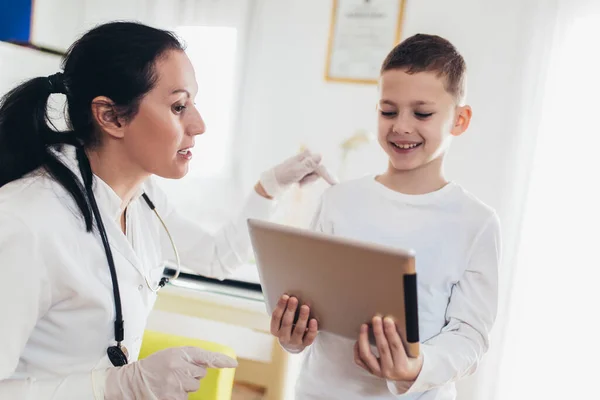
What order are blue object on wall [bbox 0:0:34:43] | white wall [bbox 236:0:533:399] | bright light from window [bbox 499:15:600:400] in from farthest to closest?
blue object on wall [bbox 0:0:34:43]
white wall [bbox 236:0:533:399]
bright light from window [bbox 499:15:600:400]

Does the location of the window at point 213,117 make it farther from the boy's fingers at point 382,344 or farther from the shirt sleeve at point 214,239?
the boy's fingers at point 382,344

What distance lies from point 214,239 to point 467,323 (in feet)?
2.54

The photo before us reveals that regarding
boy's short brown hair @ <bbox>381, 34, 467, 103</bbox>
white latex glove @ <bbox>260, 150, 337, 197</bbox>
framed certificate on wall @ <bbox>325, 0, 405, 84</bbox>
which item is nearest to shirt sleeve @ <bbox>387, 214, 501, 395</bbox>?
boy's short brown hair @ <bbox>381, 34, 467, 103</bbox>

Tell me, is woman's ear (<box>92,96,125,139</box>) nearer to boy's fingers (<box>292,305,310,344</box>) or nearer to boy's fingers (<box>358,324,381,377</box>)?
boy's fingers (<box>292,305,310,344</box>)

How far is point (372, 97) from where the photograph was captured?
2111mm

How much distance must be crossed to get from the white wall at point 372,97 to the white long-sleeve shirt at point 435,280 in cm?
A: 97

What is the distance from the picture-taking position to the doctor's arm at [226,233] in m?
1.38

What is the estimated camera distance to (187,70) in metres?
1.06

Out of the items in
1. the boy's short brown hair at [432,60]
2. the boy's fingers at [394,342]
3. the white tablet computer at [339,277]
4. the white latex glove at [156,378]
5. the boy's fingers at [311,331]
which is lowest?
the white latex glove at [156,378]

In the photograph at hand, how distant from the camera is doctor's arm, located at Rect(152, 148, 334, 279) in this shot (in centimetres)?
138

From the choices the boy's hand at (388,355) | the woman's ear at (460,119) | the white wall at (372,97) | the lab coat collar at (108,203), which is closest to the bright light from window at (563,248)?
the white wall at (372,97)

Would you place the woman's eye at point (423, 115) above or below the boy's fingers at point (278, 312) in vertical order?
above

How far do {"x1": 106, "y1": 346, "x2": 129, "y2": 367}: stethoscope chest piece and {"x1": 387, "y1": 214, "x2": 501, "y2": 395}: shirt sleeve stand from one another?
501 mm

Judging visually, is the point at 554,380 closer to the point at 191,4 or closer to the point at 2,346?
the point at 2,346
